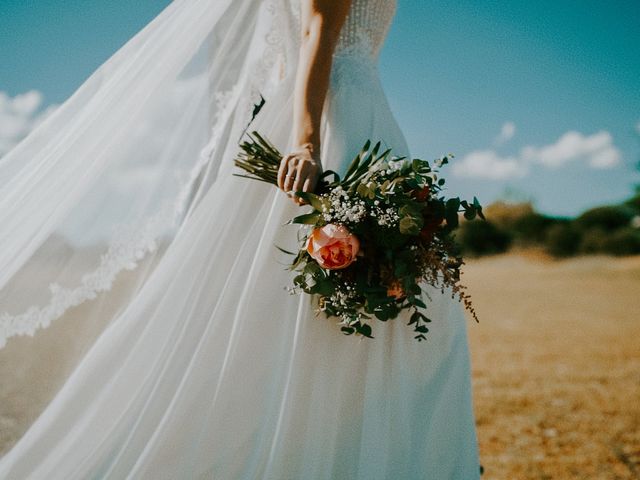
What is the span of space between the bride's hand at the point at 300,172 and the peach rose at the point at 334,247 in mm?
162

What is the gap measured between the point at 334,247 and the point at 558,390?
4.27m

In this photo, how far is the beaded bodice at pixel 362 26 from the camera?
6.29 ft

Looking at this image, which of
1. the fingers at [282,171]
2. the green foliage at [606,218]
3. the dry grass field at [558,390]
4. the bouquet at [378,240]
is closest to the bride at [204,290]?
the fingers at [282,171]

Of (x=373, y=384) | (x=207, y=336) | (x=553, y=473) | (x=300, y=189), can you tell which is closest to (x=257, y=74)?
(x=300, y=189)

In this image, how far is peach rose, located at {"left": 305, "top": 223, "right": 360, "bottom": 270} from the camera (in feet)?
4.69

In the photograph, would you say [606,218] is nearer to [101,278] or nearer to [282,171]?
[282,171]

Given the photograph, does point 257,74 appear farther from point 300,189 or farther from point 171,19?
point 300,189

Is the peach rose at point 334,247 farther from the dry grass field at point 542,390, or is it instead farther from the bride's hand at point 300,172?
the dry grass field at point 542,390

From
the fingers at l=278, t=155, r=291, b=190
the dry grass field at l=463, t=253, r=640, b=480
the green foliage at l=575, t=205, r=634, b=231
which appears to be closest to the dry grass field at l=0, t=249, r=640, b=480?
the dry grass field at l=463, t=253, r=640, b=480

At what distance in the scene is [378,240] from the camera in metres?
1.50

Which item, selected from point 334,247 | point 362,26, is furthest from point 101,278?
point 362,26

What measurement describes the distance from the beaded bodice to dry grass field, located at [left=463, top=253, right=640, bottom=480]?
2508 mm

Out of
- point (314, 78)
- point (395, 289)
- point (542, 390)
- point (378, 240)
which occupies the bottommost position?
point (395, 289)

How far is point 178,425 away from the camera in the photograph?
1634mm
